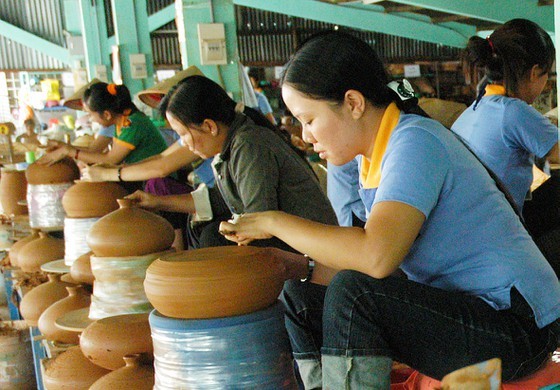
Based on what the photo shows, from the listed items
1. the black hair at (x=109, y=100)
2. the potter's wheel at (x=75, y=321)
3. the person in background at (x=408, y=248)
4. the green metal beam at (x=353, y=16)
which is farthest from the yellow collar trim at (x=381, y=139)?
the green metal beam at (x=353, y=16)

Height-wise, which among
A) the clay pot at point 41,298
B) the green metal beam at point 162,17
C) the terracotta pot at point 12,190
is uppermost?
the green metal beam at point 162,17

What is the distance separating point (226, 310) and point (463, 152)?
88 cm

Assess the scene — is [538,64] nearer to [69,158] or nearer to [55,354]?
[55,354]

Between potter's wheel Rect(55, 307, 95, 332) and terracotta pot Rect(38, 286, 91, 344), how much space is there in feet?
0.39

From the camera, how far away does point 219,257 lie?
2.20m

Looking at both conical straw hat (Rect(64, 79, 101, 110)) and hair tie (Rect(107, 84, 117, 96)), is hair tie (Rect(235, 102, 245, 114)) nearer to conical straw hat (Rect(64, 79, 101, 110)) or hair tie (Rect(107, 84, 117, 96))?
hair tie (Rect(107, 84, 117, 96))

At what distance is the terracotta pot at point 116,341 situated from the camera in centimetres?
275

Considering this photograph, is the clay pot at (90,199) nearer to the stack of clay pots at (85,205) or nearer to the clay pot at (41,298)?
the stack of clay pots at (85,205)

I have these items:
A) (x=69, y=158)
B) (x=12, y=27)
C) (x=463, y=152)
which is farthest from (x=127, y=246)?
(x=12, y=27)

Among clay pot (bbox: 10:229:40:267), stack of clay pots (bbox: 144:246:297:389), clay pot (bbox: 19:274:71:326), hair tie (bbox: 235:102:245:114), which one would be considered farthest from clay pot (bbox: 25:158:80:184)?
stack of clay pots (bbox: 144:246:297:389)

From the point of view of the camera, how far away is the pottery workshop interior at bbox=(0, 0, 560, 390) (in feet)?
5.45

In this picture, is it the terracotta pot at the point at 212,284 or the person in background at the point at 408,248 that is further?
the terracotta pot at the point at 212,284

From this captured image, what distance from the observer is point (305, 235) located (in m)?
1.70

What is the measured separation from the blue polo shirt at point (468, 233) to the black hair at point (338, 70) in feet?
0.41
